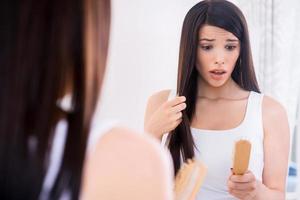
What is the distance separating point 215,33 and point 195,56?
0.08 meters

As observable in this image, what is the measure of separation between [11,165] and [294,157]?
1093 mm

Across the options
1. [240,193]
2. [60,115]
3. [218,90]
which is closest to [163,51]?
[218,90]

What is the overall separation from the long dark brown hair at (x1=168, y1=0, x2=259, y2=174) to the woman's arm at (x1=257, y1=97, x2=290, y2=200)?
10cm

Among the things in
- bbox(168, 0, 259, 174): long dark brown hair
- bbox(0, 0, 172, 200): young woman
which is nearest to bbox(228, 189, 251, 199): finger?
bbox(168, 0, 259, 174): long dark brown hair

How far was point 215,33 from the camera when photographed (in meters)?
0.92

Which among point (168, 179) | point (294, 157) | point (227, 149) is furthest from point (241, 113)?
point (168, 179)

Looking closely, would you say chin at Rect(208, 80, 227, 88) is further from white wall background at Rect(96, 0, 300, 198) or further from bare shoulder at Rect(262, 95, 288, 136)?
white wall background at Rect(96, 0, 300, 198)

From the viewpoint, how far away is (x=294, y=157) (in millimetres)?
1212

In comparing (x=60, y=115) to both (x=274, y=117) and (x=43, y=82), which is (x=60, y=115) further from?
(x=274, y=117)

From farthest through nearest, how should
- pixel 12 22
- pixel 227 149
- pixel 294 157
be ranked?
pixel 294 157
pixel 227 149
pixel 12 22

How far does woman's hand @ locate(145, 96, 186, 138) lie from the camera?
92 cm

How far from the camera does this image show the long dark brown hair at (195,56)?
3.02ft

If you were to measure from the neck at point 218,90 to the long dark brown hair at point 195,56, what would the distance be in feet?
0.05

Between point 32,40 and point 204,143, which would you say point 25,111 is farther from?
point 204,143
